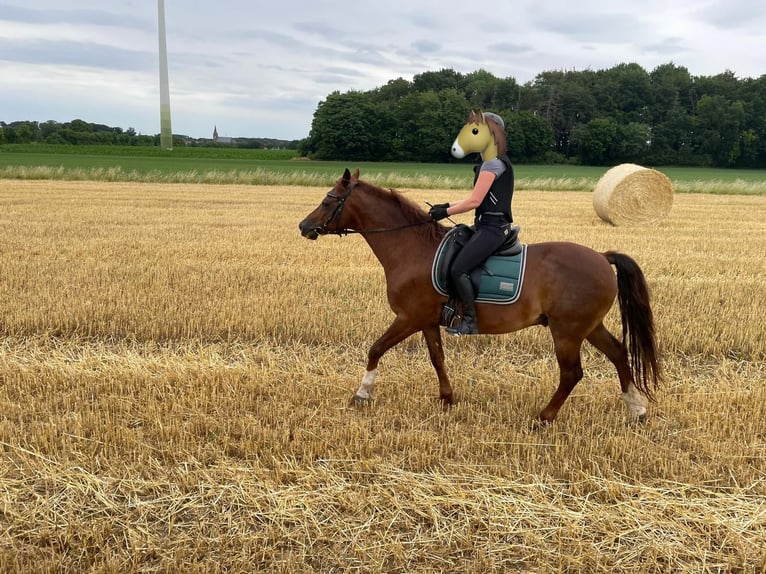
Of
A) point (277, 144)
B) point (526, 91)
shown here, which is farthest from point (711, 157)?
point (277, 144)

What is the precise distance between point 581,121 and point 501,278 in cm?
8035

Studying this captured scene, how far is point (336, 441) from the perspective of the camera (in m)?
4.38

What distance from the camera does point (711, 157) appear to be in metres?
73.4

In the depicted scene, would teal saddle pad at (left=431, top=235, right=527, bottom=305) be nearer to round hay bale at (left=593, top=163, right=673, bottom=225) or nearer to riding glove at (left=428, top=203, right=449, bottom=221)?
riding glove at (left=428, top=203, right=449, bottom=221)

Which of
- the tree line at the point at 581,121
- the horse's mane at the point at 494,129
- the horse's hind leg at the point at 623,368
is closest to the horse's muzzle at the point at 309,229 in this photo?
the horse's mane at the point at 494,129

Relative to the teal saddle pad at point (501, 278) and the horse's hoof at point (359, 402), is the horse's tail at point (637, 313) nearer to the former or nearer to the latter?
the teal saddle pad at point (501, 278)

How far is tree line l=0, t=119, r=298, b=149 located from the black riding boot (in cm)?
8690

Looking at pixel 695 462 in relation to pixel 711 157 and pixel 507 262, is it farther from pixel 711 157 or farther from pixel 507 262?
pixel 711 157

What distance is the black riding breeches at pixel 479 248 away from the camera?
4.57m

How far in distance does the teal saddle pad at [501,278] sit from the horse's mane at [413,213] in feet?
1.44

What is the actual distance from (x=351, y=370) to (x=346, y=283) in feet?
11.0

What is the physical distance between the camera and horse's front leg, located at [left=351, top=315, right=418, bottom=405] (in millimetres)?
4906

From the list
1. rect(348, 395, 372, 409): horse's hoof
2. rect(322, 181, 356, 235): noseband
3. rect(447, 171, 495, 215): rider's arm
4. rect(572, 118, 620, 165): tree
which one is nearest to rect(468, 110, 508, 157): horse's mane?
rect(447, 171, 495, 215): rider's arm

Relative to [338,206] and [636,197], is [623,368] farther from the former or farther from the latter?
[636,197]
